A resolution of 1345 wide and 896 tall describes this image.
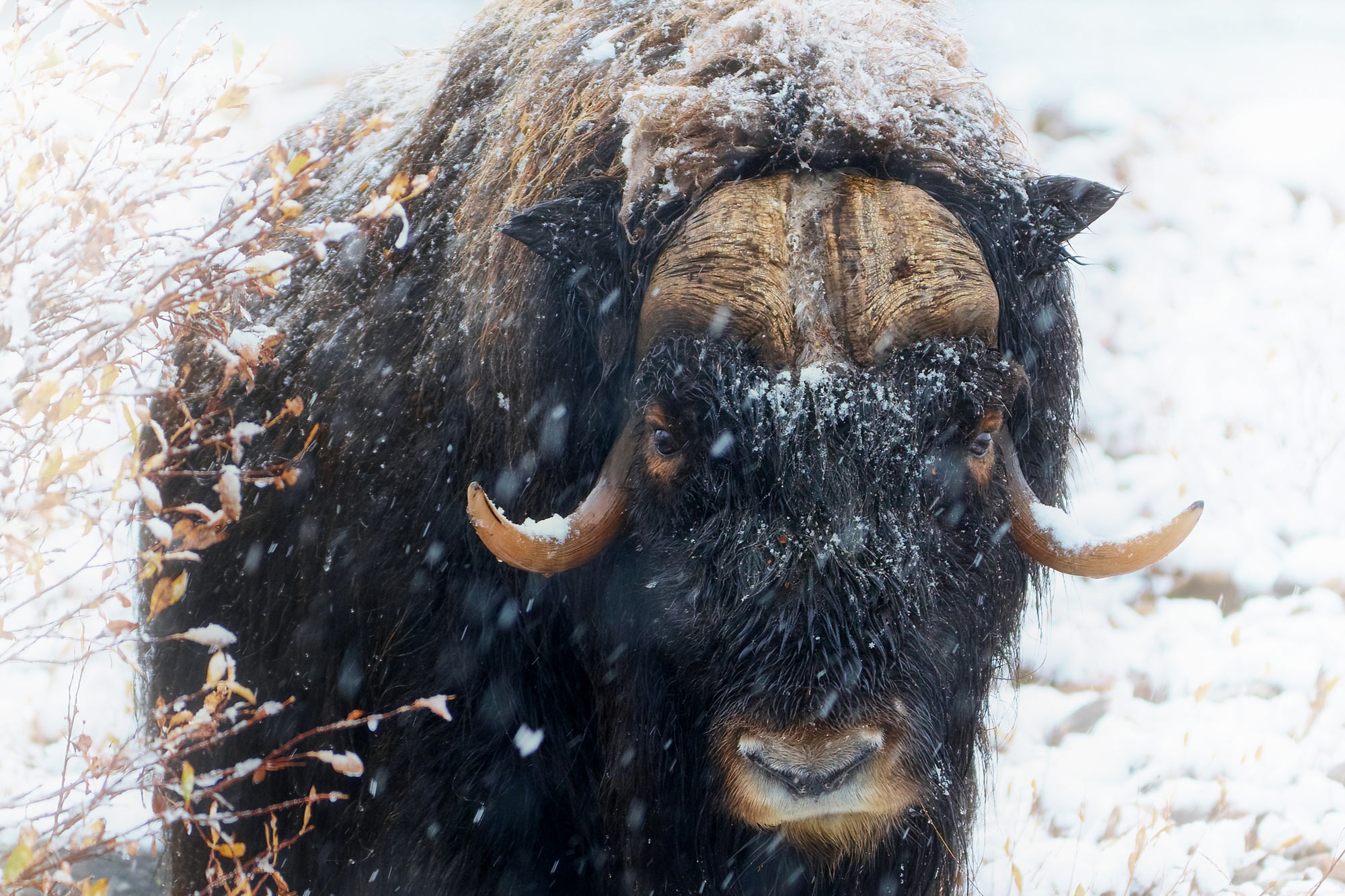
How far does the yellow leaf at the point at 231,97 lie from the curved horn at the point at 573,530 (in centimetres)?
75

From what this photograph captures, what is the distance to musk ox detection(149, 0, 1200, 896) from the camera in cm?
185

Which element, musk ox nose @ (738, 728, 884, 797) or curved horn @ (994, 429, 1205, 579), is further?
curved horn @ (994, 429, 1205, 579)

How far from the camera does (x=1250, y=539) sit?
5.84m

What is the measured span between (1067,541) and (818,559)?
2.41ft

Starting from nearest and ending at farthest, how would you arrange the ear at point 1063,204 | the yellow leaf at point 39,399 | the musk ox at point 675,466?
1. the yellow leaf at point 39,399
2. the musk ox at point 675,466
3. the ear at point 1063,204

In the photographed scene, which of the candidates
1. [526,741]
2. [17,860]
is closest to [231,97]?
[17,860]

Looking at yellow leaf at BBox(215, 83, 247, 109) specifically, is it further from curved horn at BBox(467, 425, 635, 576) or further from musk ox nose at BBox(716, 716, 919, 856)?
musk ox nose at BBox(716, 716, 919, 856)

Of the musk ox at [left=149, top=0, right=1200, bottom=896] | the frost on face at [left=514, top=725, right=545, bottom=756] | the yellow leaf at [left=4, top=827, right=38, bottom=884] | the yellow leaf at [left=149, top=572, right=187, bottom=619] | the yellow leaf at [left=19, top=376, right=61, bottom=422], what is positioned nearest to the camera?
the yellow leaf at [left=4, top=827, right=38, bottom=884]

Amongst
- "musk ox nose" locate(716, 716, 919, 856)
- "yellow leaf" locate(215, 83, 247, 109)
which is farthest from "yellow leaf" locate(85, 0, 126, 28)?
"musk ox nose" locate(716, 716, 919, 856)

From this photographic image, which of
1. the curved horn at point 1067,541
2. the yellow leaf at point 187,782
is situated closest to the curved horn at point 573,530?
the yellow leaf at point 187,782

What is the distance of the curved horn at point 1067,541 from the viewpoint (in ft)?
7.36

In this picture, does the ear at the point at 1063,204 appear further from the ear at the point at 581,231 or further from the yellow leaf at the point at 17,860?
the yellow leaf at the point at 17,860

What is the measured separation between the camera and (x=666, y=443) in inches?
77.8

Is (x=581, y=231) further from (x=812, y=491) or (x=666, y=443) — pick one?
(x=812, y=491)
